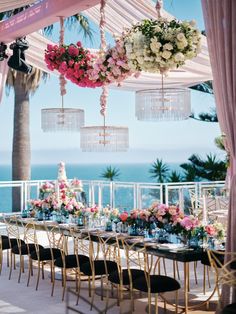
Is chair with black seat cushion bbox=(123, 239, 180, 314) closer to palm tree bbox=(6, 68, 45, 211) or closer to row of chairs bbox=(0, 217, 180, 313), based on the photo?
row of chairs bbox=(0, 217, 180, 313)

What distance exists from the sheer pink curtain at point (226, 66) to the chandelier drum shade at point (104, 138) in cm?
174

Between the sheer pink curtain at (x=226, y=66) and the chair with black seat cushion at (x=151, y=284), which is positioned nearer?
the sheer pink curtain at (x=226, y=66)

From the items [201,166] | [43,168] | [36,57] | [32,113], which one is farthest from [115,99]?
[36,57]

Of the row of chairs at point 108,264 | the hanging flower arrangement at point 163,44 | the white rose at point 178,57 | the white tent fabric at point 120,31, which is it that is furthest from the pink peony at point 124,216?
the white tent fabric at point 120,31

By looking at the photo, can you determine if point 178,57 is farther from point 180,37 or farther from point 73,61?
point 73,61

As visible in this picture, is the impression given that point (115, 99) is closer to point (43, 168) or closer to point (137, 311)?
point (43, 168)

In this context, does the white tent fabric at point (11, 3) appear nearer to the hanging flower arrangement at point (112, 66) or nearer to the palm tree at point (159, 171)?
the hanging flower arrangement at point (112, 66)

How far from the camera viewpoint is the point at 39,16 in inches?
256

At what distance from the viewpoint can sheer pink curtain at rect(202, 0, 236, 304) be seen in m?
4.50

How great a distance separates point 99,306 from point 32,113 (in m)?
36.5

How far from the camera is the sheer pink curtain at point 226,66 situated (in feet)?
14.8

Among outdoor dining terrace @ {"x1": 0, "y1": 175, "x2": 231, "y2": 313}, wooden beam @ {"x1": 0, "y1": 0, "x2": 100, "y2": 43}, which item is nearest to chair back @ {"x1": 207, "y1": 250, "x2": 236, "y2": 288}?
outdoor dining terrace @ {"x1": 0, "y1": 175, "x2": 231, "y2": 313}

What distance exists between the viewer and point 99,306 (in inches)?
224

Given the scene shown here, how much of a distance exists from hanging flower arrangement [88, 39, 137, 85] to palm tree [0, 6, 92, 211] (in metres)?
9.55
